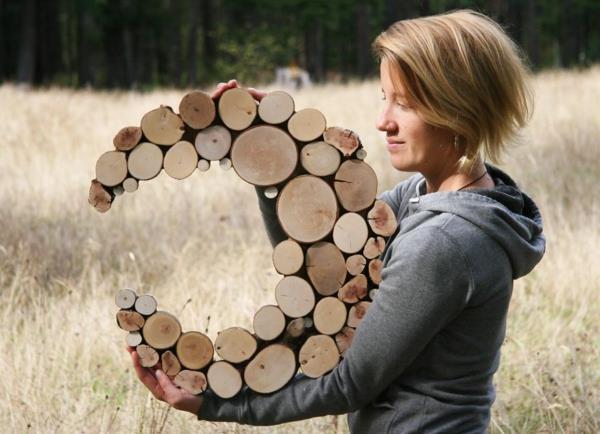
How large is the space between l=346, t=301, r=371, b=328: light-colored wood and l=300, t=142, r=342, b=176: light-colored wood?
267mm

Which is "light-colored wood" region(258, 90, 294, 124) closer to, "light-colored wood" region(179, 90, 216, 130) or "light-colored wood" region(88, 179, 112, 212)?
"light-colored wood" region(179, 90, 216, 130)

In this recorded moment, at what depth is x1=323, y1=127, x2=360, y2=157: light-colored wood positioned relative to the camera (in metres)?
1.60

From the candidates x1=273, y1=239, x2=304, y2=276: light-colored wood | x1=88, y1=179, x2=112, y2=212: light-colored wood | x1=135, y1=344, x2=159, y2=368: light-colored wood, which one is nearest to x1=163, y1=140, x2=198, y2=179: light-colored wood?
x1=88, y1=179, x2=112, y2=212: light-colored wood

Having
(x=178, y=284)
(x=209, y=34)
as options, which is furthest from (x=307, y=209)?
(x=209, y=34)

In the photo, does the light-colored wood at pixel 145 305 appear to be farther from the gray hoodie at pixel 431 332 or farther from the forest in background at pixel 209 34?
the forest in background at pixel 209 34

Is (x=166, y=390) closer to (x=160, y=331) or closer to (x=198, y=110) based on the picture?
(x=160, y=331)

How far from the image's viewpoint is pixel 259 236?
4383 millimetres

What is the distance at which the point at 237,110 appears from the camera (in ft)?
5.34

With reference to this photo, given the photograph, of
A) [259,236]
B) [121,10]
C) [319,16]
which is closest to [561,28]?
[319,16]

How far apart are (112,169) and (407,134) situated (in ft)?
1.91

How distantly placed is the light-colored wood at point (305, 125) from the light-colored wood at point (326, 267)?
22cm

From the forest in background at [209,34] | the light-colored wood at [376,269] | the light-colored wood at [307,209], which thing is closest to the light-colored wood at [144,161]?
the light-colored wood at [307,209]

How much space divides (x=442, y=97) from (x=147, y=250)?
113 inches

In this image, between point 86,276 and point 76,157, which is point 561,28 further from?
point 86,276
